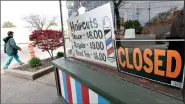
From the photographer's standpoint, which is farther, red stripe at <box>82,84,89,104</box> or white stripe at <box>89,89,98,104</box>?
red stripe at <box>82,84,89,104</box>

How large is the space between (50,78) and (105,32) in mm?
3470

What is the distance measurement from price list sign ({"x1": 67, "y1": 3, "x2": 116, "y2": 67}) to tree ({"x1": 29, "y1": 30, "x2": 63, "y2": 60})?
3.74 metres

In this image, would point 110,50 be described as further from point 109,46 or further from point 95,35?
point 95,35

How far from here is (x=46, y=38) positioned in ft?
19.3

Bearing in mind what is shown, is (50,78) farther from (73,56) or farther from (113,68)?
(113,68)

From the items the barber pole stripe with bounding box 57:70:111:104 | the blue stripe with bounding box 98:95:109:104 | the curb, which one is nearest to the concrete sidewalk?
the curb

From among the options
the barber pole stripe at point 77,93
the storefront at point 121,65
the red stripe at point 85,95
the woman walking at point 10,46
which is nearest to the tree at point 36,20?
the woman walking at point 10,46

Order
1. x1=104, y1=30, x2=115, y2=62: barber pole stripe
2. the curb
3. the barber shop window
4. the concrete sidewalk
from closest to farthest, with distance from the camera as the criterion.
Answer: the barber shop window
x1=104, y1=30, x2=115, y2=62: barber pole stripe
the concrete sidewalk
the curb

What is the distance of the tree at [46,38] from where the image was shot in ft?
19.0

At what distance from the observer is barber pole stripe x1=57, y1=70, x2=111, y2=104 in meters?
1.66

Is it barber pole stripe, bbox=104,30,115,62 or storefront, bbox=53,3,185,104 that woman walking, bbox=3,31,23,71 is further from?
barber pole stripe, bbox=104,30,115,62

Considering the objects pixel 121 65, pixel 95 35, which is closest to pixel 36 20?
pixel 95 35

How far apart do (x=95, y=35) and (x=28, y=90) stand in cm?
289

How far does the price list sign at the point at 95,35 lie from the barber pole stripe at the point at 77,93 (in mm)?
357
